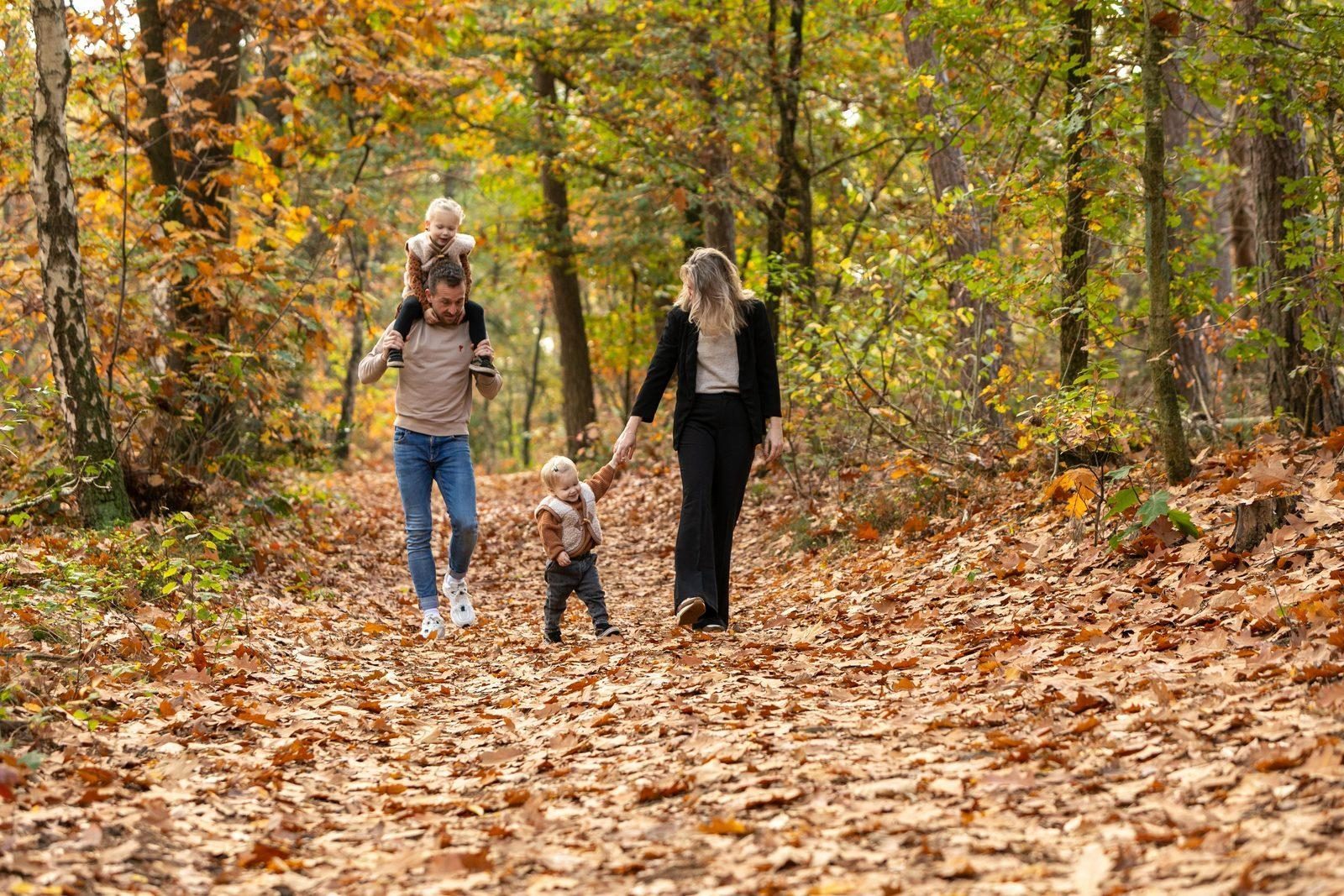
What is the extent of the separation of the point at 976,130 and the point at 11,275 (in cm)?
847

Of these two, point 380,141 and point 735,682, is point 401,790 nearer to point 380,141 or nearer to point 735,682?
point 735,682

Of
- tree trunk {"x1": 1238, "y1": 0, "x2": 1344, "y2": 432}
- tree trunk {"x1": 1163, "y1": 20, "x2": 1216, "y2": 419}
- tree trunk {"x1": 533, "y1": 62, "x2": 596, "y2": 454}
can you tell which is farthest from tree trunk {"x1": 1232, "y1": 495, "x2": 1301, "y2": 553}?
tree trunk {"x1": 533, "y1": 62, "x2": 596, "y2": 454}

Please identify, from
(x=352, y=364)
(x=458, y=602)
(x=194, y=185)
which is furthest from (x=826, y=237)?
(x=352, y=364)

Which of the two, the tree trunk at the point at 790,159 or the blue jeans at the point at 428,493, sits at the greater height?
the tree trunk at the point at 790,159

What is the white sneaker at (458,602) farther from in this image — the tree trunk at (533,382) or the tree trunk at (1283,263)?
the tree trunk at (533,382)

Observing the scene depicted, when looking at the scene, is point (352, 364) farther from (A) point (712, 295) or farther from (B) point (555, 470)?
(A) point (712, 295)

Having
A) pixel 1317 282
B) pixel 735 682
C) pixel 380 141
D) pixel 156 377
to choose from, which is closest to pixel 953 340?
pixel 1317 282

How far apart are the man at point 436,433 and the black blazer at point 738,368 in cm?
110

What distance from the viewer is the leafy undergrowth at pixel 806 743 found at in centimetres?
335

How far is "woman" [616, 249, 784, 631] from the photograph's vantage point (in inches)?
278

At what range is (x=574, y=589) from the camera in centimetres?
731

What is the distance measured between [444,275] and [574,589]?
2176mm

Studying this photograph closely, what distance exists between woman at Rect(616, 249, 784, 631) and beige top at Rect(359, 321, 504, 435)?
127 centimetres

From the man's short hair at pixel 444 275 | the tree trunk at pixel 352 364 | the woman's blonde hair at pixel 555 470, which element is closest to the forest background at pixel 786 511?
the woman's blonde hair at pixel 555 470
